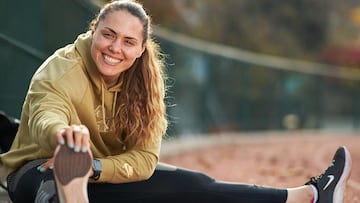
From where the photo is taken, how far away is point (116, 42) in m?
4.30

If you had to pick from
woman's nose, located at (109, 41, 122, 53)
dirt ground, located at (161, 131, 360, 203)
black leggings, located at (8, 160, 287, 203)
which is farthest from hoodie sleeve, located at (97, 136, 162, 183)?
dirt ground, located at (161, 131, 360, 203)

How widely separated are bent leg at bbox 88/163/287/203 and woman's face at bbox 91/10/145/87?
2.25 ft

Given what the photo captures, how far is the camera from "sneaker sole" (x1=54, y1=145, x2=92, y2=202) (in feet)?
11.6

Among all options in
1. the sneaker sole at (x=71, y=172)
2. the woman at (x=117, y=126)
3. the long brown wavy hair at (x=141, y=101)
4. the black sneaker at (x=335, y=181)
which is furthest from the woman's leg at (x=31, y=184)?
the black sneaker at (x=335, y=181)

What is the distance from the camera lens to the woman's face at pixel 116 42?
14.1ft

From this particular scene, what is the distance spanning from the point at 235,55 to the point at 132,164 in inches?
575

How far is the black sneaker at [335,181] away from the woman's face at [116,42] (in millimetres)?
1281

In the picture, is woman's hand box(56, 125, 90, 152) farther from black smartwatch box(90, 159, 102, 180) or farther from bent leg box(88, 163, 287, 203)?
bent leg box(88, 163, 287, 203)

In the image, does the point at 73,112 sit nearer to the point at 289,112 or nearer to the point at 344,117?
the point at 289,112

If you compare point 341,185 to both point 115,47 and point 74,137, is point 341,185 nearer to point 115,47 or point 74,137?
point 115,47

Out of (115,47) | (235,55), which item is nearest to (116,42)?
(115,47)

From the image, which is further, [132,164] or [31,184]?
[132,164]

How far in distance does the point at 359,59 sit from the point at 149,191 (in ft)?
124

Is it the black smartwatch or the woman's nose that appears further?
the woman's nose
